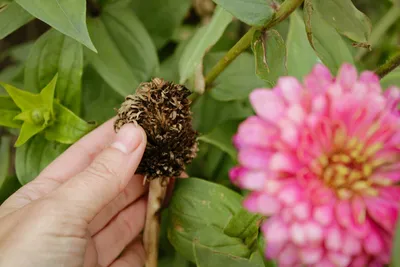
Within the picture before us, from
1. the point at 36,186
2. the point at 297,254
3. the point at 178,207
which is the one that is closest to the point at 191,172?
the point at 178,207

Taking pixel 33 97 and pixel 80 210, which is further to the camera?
pixel 33 97

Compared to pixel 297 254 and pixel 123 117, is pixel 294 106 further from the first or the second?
pixel 123 117

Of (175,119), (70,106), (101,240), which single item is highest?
(175,119)

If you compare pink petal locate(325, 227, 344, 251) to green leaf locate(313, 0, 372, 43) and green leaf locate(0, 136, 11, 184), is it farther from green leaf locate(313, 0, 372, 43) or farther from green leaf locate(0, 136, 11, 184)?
green leaf locate(0, 136, 11, 184)

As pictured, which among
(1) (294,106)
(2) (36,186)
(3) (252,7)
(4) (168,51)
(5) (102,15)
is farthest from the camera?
(4) (168,51)

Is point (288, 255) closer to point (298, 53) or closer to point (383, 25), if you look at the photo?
point (298, 53)

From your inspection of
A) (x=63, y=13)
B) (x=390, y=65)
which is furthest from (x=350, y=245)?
(x=63, y=13)

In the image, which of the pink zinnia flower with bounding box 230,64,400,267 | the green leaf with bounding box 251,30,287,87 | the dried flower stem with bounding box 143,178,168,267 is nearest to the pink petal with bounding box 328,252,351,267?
the pink zinnia flower with bounding box 230,64,400,267

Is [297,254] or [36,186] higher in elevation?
[297,254]
